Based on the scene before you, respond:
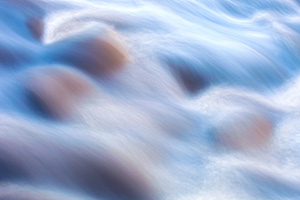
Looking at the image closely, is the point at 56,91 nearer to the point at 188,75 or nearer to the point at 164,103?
the point at 164,103

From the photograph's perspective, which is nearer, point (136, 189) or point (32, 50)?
point (136, 189)

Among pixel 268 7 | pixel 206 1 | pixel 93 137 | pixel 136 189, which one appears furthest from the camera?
pixel 268 7

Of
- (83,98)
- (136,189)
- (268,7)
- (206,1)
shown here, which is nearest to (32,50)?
(83,98)

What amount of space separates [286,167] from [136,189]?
982 millimetres

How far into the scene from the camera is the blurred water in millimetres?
2600

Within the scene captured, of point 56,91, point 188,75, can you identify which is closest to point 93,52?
point 56,91

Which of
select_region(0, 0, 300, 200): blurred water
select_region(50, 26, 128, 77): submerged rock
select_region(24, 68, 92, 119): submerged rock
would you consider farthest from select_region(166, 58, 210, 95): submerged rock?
select_region(24, 68, 92, 119): submerged rock

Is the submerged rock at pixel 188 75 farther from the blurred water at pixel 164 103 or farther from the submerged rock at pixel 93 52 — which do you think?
the submerged rock at pixel 93 52

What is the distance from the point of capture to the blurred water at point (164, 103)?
260 cm

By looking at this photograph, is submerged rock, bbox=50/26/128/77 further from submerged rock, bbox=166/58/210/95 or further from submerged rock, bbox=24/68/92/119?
submerged rock, bbox=166/58/210/95

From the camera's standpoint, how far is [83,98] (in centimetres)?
299

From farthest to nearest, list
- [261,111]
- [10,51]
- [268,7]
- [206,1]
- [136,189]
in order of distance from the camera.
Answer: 1. [268,7]
2. [206,1]
3. [261,111]
4. [10,51]
5. [136,189]

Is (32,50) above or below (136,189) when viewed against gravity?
above

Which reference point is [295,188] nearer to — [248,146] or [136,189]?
[248,146]
